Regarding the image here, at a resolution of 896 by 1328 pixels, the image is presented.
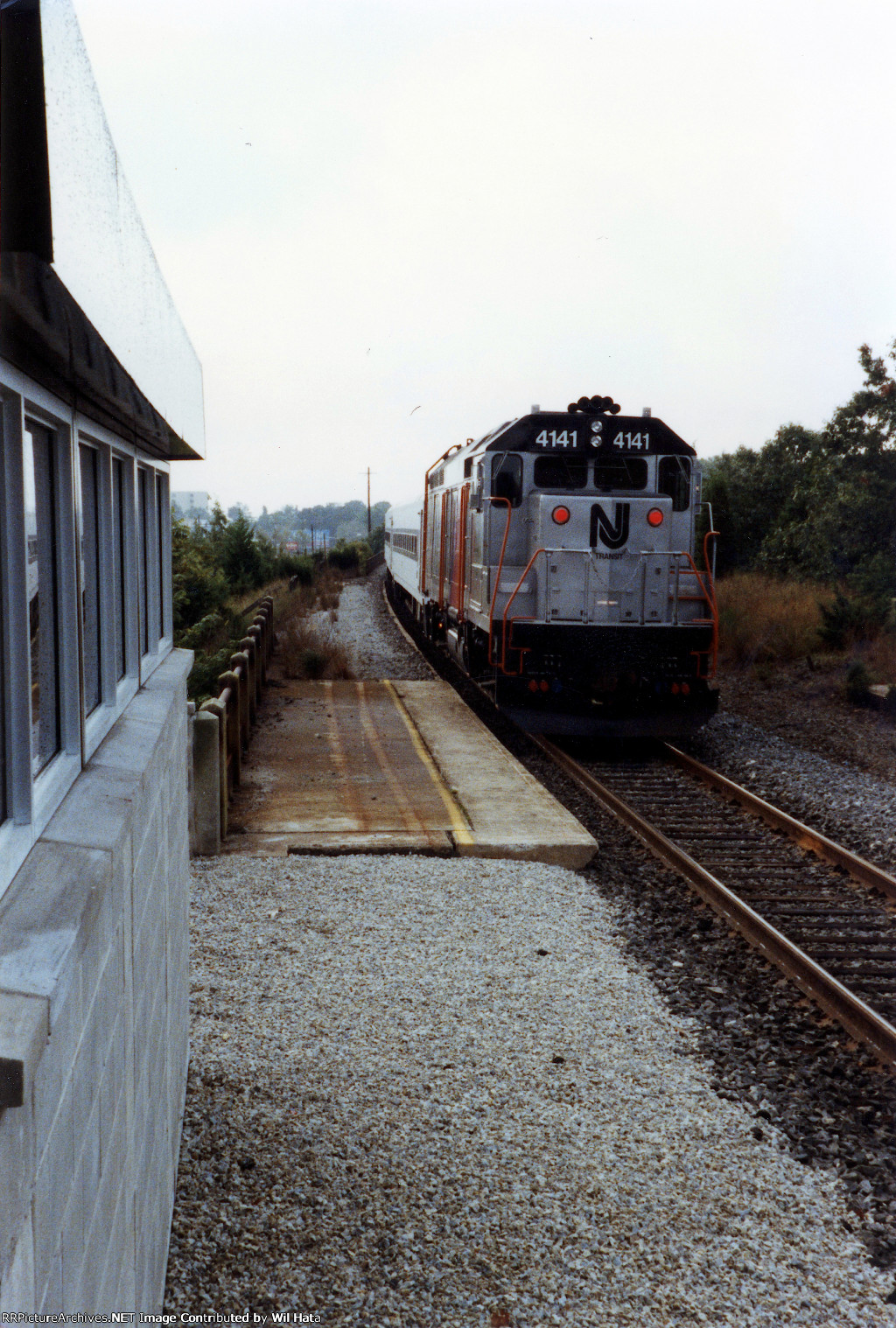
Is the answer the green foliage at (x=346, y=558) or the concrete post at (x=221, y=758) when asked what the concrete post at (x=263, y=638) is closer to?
the concrete post at (x=221, y=758)

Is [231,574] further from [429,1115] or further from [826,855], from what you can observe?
[429,1115]

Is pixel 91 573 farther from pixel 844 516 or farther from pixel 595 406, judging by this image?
pixel 844 516

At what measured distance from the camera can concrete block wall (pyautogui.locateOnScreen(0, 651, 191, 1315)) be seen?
54.3 inches

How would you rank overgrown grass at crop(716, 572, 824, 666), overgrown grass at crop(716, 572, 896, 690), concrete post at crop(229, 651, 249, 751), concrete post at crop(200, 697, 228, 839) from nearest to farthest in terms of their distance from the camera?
concrete post at crop(200, 697, 228, 839)
concrete post at crop(229, 651, 249, 751)
overgrown grass at crop(716, 572, 896, 690)
overgrown grass at crop(716, 572, 824, 666)

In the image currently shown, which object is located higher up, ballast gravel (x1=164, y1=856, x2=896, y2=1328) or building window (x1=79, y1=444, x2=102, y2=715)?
building window (x1=79, y1=444, x2=102, y2=715)

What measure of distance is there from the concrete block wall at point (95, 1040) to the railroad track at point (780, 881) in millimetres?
3555

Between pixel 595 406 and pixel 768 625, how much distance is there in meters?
9.26

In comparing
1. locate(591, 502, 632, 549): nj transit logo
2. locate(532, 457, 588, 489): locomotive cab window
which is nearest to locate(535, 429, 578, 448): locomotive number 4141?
locate(532, 457, 588, 489): locomotive cab window

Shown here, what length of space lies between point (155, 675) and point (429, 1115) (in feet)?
6.50

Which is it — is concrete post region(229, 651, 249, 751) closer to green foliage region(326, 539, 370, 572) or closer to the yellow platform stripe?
the yellow platform stripe

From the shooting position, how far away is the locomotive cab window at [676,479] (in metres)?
12.1

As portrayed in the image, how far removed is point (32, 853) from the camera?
71.6 inches

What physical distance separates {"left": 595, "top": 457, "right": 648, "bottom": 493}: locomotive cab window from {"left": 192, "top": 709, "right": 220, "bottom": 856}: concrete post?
20.4 feet

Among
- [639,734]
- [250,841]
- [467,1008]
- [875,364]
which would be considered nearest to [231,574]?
[875,364]
